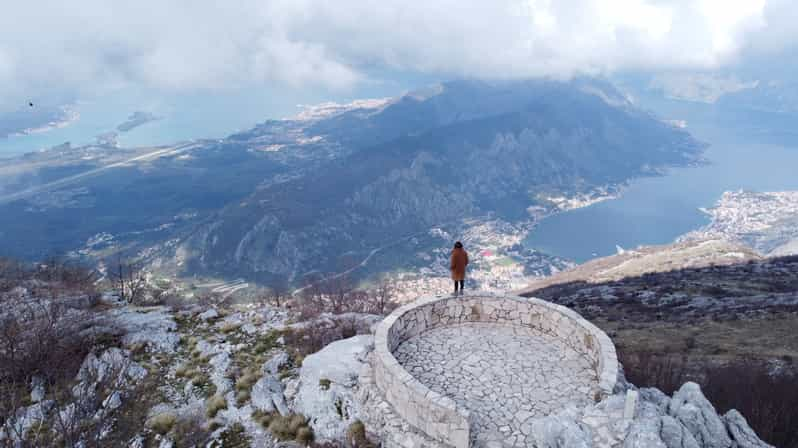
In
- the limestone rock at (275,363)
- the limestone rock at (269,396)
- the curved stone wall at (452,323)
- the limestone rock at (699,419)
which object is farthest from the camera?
the limestone rock at (275,363)

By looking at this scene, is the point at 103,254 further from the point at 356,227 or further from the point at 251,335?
the point at 251,335

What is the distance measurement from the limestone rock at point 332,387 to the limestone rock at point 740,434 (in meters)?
9.65

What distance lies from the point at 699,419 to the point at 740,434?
3.50 feet

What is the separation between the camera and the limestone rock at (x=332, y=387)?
41.3 feet

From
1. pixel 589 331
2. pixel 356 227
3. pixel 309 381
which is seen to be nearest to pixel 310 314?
pixel 309 381

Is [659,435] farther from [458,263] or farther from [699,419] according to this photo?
[458,263]

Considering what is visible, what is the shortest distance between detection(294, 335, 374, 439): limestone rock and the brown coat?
4362 mm

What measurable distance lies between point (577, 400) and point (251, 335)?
1511 centimetres

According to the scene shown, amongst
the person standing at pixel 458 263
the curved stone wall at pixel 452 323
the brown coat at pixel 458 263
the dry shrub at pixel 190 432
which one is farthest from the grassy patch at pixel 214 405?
the brown coat at pixel 458 263

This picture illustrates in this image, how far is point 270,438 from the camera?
1298cm

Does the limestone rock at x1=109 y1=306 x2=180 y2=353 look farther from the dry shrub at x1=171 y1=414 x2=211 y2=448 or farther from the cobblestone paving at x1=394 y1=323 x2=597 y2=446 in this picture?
the cobblestone paving at x1=394 y1=323 x2=597 y2=446

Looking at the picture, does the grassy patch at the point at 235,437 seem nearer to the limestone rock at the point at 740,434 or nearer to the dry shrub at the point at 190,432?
the dry shrub at the point at 190,432

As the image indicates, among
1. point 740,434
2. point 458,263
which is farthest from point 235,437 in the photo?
point 740,434

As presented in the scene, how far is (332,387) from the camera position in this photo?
1361 cm
